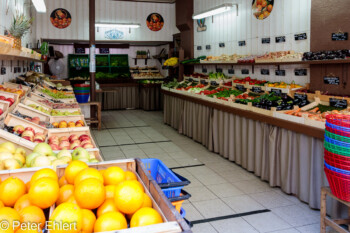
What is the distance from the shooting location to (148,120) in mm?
10445

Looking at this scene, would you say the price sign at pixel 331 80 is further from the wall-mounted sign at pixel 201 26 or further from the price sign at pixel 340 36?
the wall-mounted sign at pixel 201 26

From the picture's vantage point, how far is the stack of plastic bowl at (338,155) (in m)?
2.78

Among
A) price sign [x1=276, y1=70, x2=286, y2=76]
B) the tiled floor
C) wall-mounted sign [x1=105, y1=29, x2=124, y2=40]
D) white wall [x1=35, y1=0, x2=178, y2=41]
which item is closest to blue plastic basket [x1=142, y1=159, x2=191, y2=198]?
the tiled floor

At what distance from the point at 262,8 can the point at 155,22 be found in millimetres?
6251

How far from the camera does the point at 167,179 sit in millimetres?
2328

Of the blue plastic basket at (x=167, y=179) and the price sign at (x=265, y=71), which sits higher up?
the price sign at (x=265, y=71)

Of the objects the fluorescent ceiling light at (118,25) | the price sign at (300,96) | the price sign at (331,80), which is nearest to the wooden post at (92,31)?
the fluorescent ceiling light at (118,25)

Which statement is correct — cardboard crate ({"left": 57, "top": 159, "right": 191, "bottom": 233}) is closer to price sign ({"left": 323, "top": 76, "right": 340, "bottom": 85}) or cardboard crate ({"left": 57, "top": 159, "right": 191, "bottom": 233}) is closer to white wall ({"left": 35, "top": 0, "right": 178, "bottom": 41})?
price sign ({"left": 323, "top": 76, "right": 340, "bottom": 85})

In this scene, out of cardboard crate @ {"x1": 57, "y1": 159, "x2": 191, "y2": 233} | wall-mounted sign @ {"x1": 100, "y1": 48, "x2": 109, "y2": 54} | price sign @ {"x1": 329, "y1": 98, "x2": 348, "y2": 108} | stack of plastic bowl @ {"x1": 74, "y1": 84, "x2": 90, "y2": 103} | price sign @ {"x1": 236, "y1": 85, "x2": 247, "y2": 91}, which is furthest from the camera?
wall-mounted sign @ {"x1": 100, "y1": 48, "x2": 109, "y2": 54}

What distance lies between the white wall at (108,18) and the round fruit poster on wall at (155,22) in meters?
0.11

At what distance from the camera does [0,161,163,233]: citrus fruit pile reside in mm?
1379

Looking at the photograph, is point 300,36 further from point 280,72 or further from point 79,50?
point 79,50

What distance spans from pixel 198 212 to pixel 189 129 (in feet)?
13.1

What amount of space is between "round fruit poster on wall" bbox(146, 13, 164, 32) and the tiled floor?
5.35 m
